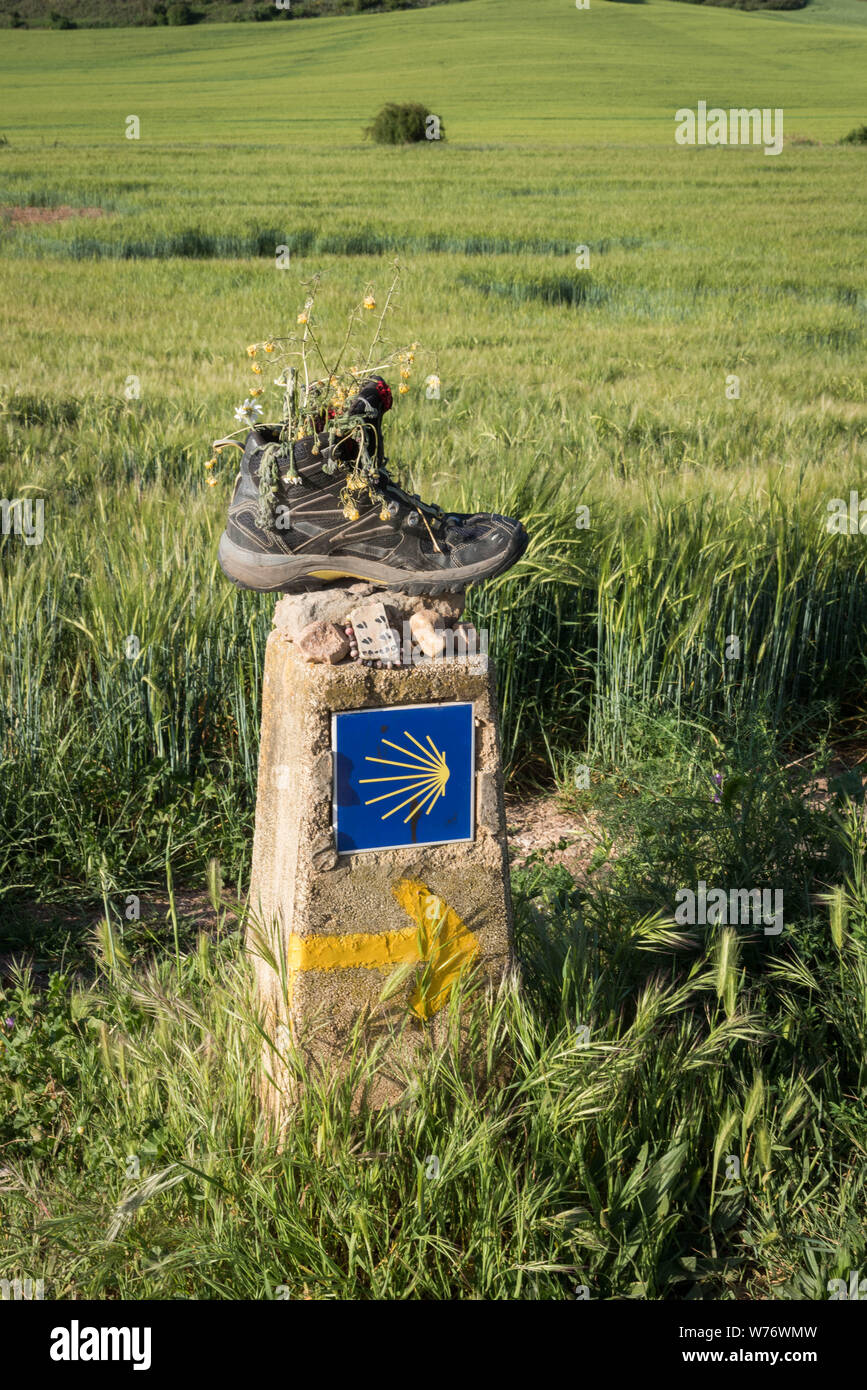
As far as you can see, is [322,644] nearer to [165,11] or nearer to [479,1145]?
[479,1145]

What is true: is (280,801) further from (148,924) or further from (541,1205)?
(148,924)

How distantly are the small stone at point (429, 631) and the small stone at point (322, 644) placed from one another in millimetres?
147

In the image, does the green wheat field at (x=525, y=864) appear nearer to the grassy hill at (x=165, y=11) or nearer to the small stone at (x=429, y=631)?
the small stone at (x=429, y=631)

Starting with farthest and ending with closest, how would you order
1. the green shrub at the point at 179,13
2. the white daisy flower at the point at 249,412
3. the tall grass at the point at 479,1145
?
the green shrub at the point at 179,13
the white daisy flower at the point at 249,412
the tall grass at the point at 479,1145

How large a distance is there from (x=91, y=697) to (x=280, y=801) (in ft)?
4.77

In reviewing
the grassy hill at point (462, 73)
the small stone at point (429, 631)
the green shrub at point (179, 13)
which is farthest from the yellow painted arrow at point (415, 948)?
the green shrub at point (179, 13)

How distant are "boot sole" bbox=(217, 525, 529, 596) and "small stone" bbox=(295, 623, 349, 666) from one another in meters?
0.20

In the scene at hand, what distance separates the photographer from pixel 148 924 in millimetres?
3023

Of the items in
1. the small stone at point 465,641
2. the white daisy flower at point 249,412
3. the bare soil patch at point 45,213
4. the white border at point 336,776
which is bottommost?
the white border at point 336,776

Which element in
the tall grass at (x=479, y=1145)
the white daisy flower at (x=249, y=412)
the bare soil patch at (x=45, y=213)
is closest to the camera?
the tall grass at (x=479, y=1145)

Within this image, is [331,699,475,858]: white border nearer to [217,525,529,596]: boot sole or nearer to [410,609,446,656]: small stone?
[410,609,446,656]: small stone

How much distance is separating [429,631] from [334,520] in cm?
27

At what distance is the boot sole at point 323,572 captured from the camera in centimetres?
212

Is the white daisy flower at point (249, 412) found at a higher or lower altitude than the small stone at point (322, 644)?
higher
